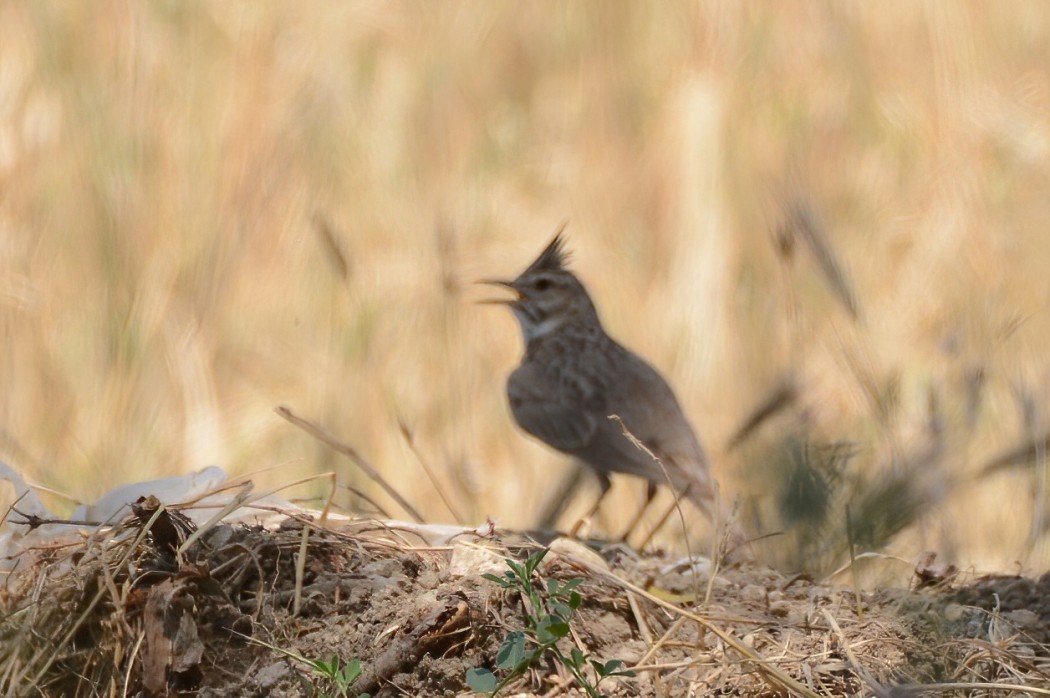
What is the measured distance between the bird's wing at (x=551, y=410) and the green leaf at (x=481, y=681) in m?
2.29

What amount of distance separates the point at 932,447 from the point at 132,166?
108 inches

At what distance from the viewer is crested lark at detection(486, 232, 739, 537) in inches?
167

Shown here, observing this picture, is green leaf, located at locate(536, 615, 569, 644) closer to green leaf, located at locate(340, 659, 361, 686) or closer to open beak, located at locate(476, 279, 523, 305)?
green leaf, located at locate(340, 659, 361, 686)

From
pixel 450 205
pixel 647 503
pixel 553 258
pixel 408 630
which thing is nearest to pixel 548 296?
pixel 553 258

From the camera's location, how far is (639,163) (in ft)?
17.1

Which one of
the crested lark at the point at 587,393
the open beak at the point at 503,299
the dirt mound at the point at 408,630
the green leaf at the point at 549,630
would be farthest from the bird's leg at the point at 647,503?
the green leaf at the point at 549,630

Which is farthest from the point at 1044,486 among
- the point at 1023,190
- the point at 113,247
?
the point at 113,247

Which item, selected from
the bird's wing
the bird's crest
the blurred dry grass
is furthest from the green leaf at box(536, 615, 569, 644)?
the bird's crest

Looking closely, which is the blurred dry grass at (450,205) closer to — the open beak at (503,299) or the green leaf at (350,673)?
the open beak at (503,299)

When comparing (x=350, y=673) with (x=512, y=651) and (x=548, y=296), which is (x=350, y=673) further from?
(x=548, y=296)

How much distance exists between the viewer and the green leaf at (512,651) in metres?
2.08

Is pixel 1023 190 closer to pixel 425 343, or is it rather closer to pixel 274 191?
pixel 425 343

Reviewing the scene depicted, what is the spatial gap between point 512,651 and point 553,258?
9.25 ft

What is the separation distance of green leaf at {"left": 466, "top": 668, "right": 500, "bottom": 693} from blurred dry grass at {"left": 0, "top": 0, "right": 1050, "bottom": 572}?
1.58m
